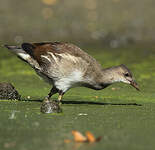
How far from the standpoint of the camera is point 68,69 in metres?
9.66

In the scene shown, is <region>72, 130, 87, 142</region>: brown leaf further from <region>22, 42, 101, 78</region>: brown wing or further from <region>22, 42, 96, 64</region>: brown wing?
<region>22, 42, 96, 64</region>: brown wing

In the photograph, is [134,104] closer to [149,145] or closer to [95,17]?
[149,145]

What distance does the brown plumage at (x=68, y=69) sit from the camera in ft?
31.7

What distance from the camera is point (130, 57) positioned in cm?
1627

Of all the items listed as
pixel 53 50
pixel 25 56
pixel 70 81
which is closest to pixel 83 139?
pixel 70 81

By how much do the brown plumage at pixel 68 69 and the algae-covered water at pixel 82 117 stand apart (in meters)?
0.37

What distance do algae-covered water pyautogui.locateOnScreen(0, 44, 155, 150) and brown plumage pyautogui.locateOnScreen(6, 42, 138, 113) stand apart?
37 cm

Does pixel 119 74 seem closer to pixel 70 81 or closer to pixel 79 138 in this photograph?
pixel 70 81

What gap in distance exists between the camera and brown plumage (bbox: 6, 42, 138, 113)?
9656mm

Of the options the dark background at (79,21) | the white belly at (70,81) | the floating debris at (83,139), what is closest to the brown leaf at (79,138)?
the floating debris at (83,139)

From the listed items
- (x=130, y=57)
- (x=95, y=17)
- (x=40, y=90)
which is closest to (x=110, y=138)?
(x=40, y=90)

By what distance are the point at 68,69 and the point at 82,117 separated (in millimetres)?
1707

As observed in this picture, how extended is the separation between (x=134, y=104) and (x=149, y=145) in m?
3.59

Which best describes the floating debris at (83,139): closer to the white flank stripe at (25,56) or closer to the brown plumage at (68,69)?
the brown plumage at (68,69)
